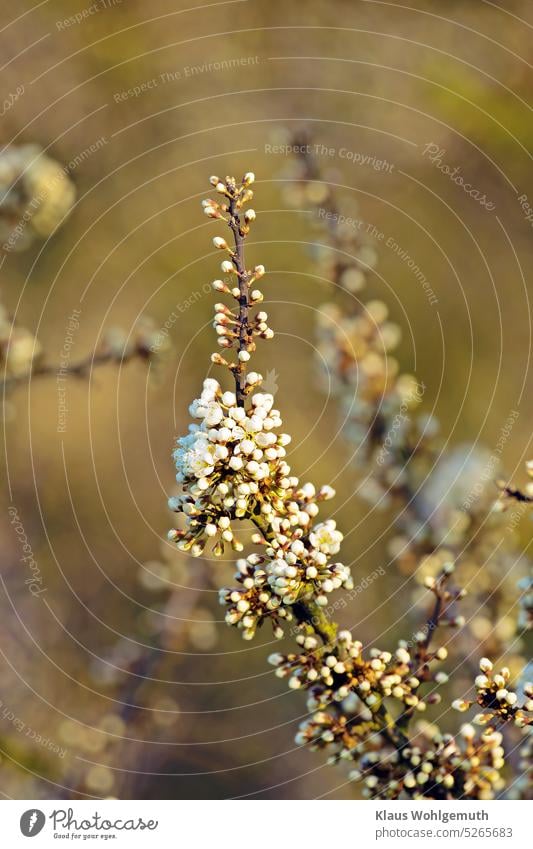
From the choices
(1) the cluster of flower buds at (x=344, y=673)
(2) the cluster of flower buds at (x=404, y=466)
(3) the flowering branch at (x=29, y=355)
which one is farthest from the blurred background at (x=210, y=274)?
(1) the cluster of flower buds at (x=344, y=673)

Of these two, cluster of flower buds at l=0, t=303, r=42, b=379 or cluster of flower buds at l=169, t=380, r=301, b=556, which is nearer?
cluster of flower buds at l=169, t=380, r=301, b=556

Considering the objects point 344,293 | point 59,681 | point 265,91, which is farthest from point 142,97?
point 59,681

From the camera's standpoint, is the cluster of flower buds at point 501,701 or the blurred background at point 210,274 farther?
the blurred background at point 210,274

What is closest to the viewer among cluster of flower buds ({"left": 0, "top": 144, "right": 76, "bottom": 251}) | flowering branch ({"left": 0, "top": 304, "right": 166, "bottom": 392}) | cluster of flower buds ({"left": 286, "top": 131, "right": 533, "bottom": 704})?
cluster of flower buds ({"left": 286, "top": 131, "right": 533, "bottom": 704})

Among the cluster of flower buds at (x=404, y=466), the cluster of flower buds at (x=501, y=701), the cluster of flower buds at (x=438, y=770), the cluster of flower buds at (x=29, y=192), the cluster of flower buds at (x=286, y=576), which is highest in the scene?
the cluster of flower buds at (x=29, y=192)

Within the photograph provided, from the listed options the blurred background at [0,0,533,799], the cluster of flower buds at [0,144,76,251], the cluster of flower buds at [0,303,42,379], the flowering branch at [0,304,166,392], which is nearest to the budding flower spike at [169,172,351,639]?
the flowering branch at [0,304,166,392]

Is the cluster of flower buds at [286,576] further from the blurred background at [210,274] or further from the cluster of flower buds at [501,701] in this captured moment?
the blurred background at [210,274]

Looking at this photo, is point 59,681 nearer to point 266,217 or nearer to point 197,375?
point 197,375

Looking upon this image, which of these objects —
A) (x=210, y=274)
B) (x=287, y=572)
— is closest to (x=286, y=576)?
(x=287, y=572)

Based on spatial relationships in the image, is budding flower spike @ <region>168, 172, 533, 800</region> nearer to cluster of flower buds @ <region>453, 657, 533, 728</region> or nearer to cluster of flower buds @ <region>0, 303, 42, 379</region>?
cluster of flower buds @ <region>453, 657, 533, 728</region>

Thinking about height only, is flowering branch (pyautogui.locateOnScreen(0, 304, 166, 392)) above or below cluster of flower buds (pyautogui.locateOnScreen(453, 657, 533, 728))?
above
